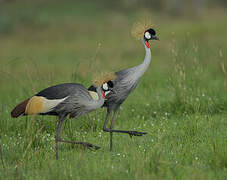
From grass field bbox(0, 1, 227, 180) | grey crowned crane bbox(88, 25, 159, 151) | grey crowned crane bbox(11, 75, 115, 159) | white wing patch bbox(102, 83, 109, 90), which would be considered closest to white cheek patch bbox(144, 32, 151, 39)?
grey crowned crane bbox(88, 25, 159, 151)

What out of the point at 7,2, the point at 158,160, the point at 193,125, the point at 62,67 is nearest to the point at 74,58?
the point at 62,67

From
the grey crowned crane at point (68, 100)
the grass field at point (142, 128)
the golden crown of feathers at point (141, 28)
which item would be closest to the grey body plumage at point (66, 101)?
the grey crowned crane at point (68, 100)

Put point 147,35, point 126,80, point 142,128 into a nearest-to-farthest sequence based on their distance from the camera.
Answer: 1. point 126,80
2. point 147,35
3. point 142,128

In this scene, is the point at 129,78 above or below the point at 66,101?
above

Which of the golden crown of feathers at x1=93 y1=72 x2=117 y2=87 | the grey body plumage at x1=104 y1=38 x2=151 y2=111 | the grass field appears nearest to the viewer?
the grass field

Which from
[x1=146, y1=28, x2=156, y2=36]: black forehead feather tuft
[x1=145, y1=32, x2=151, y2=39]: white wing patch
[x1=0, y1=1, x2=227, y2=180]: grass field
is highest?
[x1=146, y1=28, x2=156, y2=36]: black forehead feather tuft

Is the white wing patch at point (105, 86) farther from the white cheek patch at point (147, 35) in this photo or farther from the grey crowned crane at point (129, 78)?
the white cheek patch at point (147, 35)

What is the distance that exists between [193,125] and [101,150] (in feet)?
5.08

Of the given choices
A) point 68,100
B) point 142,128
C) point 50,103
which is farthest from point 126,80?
point 142,128

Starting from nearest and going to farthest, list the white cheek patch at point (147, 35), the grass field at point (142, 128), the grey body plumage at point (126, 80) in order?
the grass field at point (142, 128) → the grey body plumage at point (126, 80) → the white cheek patch at point (147, 35)

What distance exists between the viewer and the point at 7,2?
1503 inches

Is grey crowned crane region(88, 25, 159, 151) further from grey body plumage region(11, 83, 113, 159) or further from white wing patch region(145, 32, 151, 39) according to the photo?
grey body plumage region(11, 83, 113, 159)

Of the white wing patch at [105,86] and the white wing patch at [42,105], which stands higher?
the white wing patch at [105,86]

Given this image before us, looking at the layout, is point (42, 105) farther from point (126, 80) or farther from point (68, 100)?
point (126, 80)
